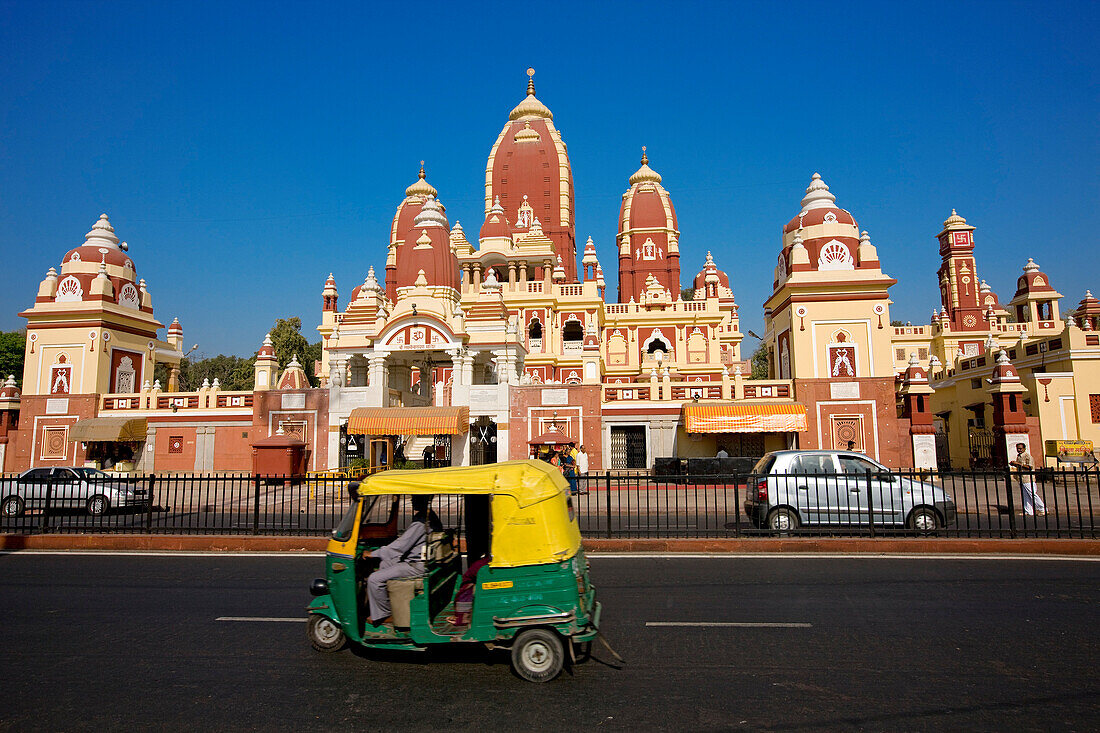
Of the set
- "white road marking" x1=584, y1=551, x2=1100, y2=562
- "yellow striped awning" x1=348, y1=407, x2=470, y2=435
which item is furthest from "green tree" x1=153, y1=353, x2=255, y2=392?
"white road marking" x1=584, y1=551, x2=1100, y2=562

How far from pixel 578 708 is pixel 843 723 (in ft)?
5.94

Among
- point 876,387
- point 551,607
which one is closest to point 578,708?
point 551,607

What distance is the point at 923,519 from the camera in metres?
11.8

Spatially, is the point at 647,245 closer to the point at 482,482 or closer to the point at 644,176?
the point at 644,176

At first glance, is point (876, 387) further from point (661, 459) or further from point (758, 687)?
point (758, 687)

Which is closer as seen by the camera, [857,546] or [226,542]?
[857,546]

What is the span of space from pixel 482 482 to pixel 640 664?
6.76 ft

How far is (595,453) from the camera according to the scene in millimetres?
25672

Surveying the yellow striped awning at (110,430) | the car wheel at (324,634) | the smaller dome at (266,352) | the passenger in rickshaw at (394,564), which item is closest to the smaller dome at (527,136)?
the smaller dome at (266,352)

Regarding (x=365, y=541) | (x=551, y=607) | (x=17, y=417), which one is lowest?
(x=551, y=607)

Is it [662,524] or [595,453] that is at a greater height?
[595,453]

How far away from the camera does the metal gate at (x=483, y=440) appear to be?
26.7m

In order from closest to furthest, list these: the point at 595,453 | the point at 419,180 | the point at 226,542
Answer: the point at 226,542, the point at 595,453, the point at 419,180

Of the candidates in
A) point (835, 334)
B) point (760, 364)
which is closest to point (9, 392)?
point (835, 334)
